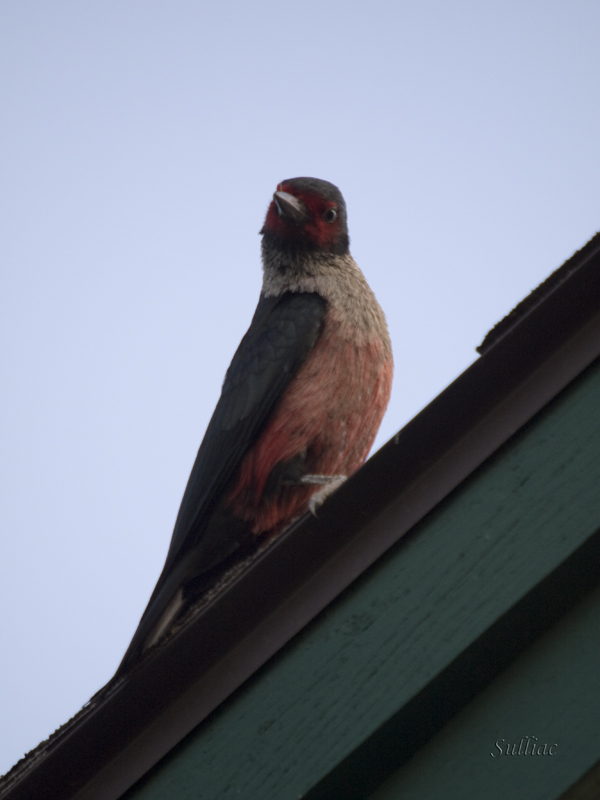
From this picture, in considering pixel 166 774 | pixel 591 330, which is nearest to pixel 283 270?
pixel 591 330

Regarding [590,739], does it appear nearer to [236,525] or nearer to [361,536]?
[361,536]

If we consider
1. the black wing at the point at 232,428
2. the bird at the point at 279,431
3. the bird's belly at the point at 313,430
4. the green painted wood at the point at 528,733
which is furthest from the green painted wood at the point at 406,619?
the bird's belly at the point at 313,430

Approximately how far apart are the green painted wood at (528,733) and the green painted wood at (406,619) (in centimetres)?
18

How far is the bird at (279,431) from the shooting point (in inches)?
128

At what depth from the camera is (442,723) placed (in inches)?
62.6

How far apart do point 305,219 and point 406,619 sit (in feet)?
11.0

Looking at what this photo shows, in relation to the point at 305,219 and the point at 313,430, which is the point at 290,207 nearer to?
the point at 305,219

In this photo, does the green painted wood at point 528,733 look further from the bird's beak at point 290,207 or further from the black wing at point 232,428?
the bird's beak at point 290,207

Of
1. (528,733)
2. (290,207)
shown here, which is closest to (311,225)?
(290,207)

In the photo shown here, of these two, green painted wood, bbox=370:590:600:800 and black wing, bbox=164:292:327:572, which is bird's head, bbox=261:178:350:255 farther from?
green painted wood, bbox=370:590:600:800

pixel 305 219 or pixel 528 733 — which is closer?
pixel 528 733

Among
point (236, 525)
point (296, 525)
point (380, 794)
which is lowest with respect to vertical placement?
point (380, 794)

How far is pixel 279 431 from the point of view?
11.0ft

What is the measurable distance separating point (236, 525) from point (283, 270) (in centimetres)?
176
